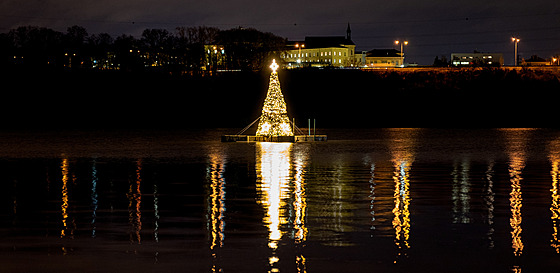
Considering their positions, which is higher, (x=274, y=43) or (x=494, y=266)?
(x=274, y=43)

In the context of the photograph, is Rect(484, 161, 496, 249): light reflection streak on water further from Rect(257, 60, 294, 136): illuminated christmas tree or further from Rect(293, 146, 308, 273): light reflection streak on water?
Rect(257, 60, 294, 136): illuminated christmas tree

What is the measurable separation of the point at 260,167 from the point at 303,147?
41.9 ft

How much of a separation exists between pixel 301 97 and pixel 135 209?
3294 inches

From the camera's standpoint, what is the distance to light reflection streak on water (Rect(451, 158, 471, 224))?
1488cm

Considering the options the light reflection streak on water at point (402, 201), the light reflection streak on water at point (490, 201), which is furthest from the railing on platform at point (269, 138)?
the light reflection streak on water at point (490, 201)

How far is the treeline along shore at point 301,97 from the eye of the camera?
85125 mm

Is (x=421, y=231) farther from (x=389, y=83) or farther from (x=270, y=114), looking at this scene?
(x=389, y=83)

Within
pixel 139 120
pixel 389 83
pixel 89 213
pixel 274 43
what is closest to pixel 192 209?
pixel 89 213

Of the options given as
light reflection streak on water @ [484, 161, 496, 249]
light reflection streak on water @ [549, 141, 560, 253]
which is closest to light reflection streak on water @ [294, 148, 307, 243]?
light reflection streak on water @ [484, 161, 496, 249]

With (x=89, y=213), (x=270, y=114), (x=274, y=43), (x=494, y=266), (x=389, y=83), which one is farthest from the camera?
(x=274, y=43)

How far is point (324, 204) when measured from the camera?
1678 centimetres

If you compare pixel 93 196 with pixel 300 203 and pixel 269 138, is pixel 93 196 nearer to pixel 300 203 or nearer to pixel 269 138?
pixel 300 203

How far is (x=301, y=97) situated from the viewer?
9931 centimetres

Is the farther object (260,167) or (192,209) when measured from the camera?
(260,167)
